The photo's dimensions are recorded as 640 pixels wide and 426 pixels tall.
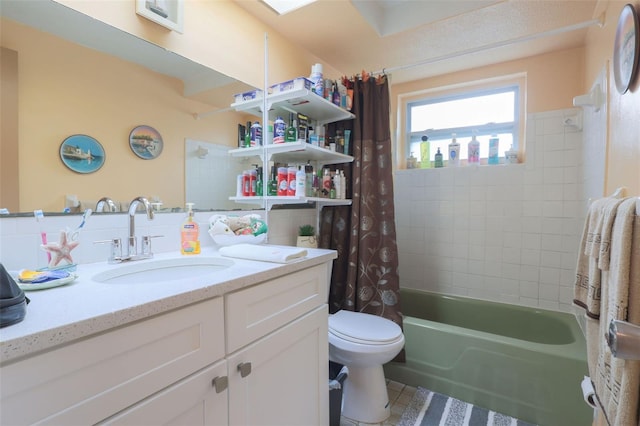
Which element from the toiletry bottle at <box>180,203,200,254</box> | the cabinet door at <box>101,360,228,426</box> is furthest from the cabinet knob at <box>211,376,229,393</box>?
the toiletry bottle at <box>180,203,200,254</box>

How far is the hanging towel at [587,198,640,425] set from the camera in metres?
0.62

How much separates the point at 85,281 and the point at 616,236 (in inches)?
54.3

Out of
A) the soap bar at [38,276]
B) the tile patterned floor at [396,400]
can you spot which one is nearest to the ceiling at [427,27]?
the soap bar at [38,276]

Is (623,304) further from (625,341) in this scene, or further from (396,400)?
(396,400)

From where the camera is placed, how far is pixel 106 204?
3.58 feet

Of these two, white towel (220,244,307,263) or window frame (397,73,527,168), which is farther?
window frame (397,73,527,168)

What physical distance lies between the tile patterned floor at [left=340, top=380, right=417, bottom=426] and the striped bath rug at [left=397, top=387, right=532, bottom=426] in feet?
0.09

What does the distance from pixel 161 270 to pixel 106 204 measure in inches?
12.3

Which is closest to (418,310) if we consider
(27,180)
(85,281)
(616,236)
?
(616,236)

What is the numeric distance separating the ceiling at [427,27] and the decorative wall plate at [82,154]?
1125mm

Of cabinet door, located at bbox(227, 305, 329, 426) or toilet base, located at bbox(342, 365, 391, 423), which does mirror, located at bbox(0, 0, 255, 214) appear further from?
toilet base, located at bbox(342, 365, 391, 423)

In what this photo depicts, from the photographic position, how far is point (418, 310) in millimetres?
2586

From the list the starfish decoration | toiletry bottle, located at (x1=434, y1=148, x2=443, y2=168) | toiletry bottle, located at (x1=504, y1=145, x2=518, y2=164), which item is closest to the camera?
the starfish decoration

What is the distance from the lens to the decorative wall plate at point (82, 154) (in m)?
0.99
